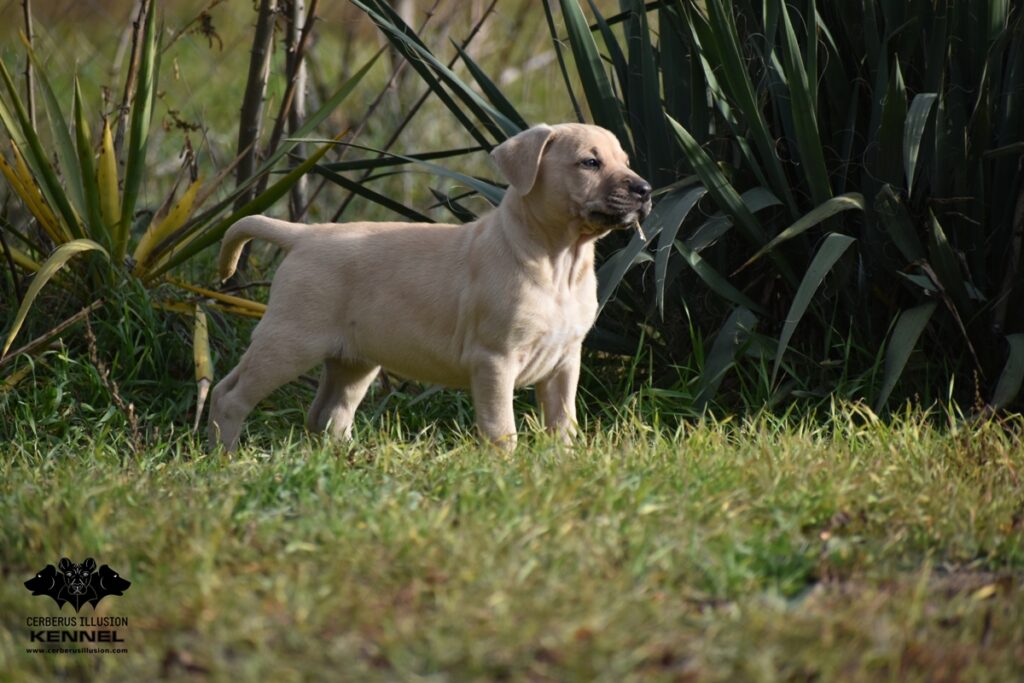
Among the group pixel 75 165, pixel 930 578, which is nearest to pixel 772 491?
pixel 930 578

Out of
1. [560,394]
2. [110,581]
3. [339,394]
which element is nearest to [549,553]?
[110,581]

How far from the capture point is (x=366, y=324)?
169 inches

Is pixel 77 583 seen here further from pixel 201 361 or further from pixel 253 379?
pixel 201 361

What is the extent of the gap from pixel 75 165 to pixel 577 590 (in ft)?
10.5

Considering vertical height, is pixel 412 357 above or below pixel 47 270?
below

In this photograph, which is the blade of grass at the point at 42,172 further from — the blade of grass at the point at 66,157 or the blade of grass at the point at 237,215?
the blade of grass at the point at 237,215

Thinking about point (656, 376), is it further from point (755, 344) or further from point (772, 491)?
point (772, 491)

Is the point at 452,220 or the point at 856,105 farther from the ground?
the point at 856,105

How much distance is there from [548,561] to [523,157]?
5.40ft

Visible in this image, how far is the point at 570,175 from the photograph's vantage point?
400 cm

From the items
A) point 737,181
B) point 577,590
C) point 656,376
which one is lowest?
point 656,376

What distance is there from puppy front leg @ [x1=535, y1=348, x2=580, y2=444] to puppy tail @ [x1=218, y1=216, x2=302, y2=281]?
100cm

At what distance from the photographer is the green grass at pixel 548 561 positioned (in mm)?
2379

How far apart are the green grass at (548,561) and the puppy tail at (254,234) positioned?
110 cm
